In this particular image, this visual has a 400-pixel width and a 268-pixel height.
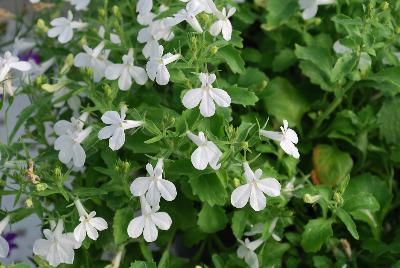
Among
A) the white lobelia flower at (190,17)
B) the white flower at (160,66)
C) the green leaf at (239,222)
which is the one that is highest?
the white lobelia flower at (190,17)

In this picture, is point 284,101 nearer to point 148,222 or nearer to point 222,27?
point 222,27

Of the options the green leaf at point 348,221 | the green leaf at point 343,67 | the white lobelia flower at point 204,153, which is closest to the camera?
the white lobelia flower at point 204,153

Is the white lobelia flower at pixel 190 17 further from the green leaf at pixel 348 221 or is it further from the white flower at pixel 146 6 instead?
the green leaf at pixel 348 221

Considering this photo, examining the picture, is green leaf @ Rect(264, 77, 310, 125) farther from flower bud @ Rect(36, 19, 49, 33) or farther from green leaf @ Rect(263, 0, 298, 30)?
flower bud @ Rect(36, 19, 49, 33)

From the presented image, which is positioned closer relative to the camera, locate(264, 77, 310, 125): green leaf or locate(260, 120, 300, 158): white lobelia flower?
locate(260, 120, 300, 158): white lobelia flower

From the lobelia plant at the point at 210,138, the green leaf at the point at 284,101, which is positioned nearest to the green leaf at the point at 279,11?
the lobelia plant at the point at 210,138

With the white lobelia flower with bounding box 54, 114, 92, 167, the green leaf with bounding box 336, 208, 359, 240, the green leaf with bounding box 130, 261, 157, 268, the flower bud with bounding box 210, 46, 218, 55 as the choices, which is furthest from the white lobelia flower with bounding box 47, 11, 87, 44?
the green leaf with bounding box 336, 208, 359, 240

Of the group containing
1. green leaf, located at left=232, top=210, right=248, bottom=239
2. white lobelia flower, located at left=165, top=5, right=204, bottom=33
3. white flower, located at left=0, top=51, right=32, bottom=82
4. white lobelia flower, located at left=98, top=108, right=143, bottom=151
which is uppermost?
white lobelia flower, located at left=165, top=5, right=204, bottom=33

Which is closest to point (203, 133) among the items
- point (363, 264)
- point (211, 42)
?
point (211, 42)
